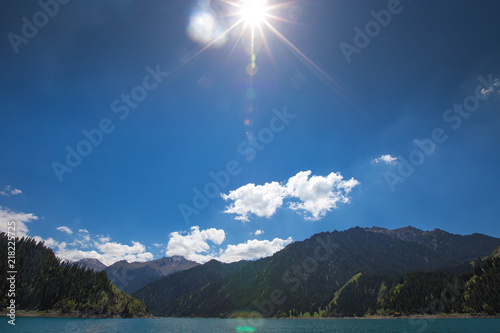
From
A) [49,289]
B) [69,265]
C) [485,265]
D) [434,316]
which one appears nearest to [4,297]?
[49,289]

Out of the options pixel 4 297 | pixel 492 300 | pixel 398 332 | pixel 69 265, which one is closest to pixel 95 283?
pixel 69 265

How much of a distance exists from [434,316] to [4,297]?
295302mm

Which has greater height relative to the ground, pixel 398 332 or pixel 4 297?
pixel 4 297

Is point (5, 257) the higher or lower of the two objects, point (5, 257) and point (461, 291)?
the higher

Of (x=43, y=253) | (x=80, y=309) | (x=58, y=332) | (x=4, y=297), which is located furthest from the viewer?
(x=43, y=253)

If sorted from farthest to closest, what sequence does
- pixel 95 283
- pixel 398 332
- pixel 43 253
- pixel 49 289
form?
pixel 95 283
pixel 43 253
pixel 49 289
pixel 398 332

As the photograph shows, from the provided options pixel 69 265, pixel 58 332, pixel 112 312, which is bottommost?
pixel 112 312

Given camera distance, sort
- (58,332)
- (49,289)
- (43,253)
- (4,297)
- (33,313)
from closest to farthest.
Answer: (58,332) < (4,297) < (33,313) < (49,289) < (43,253)

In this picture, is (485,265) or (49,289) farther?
(485,265)

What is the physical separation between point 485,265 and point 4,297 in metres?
334

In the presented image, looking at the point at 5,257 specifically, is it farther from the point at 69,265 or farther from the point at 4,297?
the point at 69,265

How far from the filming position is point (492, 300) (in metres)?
162

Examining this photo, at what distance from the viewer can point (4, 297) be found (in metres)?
124

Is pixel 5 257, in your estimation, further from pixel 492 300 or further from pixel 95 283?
pixel 492 300
